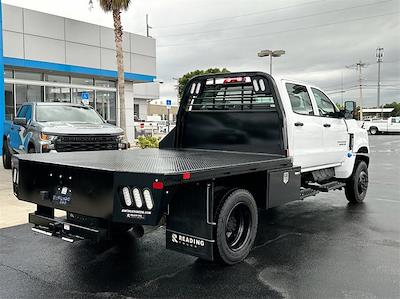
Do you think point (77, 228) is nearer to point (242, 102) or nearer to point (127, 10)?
point (242, 102)

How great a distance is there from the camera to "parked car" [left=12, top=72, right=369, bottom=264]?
155 inches

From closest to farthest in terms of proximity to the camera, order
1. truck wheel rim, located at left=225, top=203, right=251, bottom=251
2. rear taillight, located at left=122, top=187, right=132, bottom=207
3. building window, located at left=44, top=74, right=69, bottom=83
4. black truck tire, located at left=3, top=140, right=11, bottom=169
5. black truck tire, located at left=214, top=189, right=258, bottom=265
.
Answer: rear taillight, located at left=122, top=187, right=132, bottom=207
black truck tire, located at left=214, top=189, right=258, bottom=265
truck wheel rim, located at left=225, top=203, right=251, bottom=251
black truck tire, located at left=3, top=140, right=11, bottom=169
building window, located at left=44, top=74, right=69, bottom=83

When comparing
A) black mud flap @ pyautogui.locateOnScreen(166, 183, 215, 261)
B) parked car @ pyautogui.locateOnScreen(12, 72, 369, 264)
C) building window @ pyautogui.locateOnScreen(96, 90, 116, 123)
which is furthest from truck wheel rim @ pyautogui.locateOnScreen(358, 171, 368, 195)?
building window @ pyautogui.locateOnScreen(96, 90, 116, 123)

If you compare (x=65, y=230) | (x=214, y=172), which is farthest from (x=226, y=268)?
(x=65, y=230)

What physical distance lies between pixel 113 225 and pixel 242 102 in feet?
10.2

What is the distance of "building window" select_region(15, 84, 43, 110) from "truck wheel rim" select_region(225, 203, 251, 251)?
1576 centimetres

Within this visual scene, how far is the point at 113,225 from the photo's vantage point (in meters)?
4.29

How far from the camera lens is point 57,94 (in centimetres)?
1964

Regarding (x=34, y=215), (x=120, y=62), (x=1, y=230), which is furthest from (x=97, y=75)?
(x=34, y=215)

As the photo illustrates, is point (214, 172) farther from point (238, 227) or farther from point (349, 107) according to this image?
point (349, 107)

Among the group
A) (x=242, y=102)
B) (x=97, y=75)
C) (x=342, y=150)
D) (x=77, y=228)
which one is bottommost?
(x=77, y=228)

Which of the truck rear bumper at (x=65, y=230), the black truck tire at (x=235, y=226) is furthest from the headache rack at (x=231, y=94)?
the truck rear bumper at (x=65, y=230)

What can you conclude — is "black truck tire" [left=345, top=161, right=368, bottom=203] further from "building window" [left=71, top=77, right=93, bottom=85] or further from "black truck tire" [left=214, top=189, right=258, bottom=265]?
"building window" [left=71, top=77, right=93, bottom=85]

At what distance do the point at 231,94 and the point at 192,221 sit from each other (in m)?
2.95
